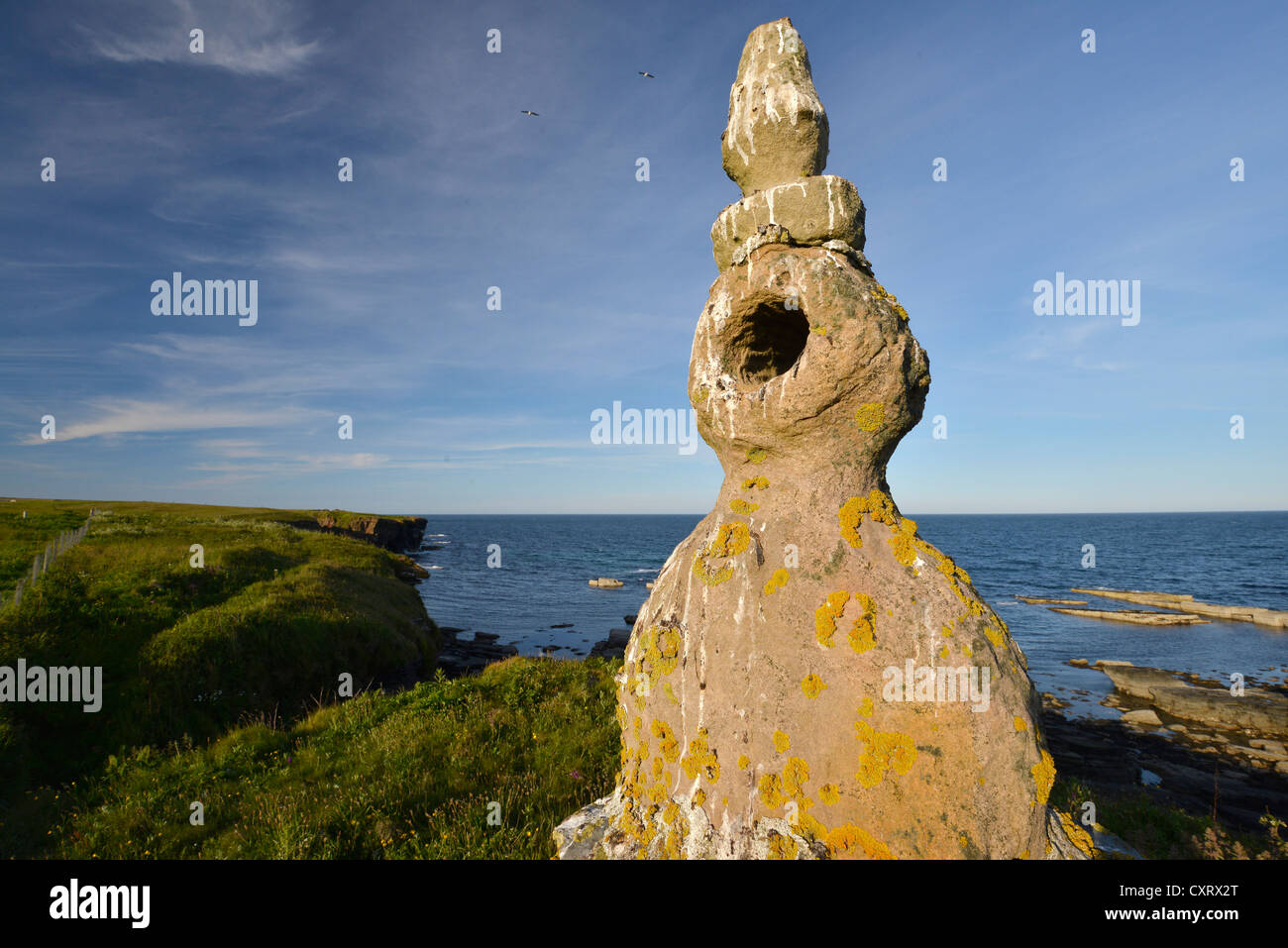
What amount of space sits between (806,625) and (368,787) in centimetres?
633

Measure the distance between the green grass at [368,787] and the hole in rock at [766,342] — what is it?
5227 mm

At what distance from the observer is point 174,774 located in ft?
29.0

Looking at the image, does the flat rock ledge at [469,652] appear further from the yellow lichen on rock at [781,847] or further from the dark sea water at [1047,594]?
the yellow lichen on rock at [781,847]

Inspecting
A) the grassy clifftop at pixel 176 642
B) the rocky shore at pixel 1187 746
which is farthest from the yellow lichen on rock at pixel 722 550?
the rocky shore at pixel 1187 746

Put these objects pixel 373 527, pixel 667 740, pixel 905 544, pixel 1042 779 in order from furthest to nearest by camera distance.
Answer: pixel 373 527
pixel 667 740
pixel 905 544
pixel 1042 779

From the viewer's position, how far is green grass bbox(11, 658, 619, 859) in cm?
617

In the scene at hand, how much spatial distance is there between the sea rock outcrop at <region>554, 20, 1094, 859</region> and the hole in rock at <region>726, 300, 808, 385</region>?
0.10ft

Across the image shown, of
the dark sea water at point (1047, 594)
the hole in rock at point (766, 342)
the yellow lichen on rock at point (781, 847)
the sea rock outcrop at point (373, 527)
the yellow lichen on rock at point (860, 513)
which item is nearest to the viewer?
the yellow lichen on rock at point (781, 847)

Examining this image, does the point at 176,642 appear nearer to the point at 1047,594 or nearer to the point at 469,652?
the point at 469,652

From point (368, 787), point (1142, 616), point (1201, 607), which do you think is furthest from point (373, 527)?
point (1201, 607)

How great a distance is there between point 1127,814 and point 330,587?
24432 mm

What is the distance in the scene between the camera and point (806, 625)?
4387mm

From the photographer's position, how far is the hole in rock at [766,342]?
17.9ft
